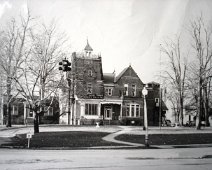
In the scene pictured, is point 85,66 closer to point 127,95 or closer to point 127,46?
point 127,95

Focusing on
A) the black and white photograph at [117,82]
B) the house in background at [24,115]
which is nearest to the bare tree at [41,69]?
the black and white photograph at [117,82]

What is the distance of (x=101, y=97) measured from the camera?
3597 cm

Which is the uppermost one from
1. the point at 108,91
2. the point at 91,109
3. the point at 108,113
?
the point at 108,91

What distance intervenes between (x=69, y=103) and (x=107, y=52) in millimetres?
15235

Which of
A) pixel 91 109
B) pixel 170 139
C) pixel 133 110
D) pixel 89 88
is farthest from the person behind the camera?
pixel 89 88

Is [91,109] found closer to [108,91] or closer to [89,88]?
[89,88]

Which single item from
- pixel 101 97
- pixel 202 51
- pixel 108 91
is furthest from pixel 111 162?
pixel 108 91

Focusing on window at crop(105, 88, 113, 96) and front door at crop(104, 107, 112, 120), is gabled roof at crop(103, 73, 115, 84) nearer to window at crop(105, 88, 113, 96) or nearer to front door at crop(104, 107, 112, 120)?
window at crop(105, 88, 113, 96)

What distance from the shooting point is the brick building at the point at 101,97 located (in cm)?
3152

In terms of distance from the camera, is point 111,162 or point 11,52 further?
point 11,52

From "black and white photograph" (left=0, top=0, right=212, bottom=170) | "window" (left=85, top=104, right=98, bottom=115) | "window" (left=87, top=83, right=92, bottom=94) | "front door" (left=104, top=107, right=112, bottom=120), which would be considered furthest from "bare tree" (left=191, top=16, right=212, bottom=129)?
"window" (left=87, top=83, right=92, bottom=94)

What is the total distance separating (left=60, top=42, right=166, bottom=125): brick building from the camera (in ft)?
103

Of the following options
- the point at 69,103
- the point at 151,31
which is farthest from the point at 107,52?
the point at 69,103

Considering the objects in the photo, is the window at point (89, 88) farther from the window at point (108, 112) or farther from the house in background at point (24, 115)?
the house in background at point (24, 115)
